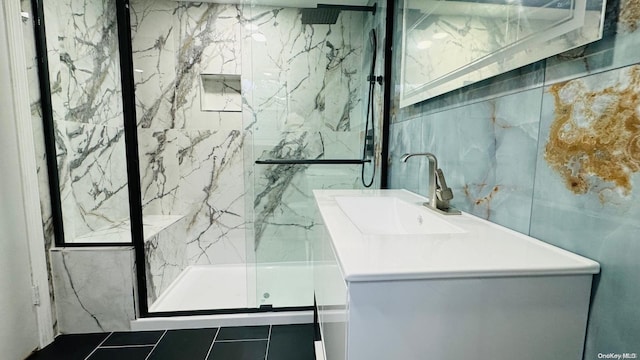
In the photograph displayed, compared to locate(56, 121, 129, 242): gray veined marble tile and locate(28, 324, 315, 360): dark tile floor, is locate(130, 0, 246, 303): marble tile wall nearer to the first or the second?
locate(56, 121, 129, 242): gray veined marble tile

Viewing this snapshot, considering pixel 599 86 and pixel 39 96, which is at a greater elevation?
pixel 39 96

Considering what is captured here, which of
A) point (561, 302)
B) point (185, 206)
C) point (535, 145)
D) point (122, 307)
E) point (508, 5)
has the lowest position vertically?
point (122, 307)

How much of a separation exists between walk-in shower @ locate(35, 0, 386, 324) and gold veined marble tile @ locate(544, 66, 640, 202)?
1.21 meters

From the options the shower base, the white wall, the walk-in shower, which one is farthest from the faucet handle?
the white wall

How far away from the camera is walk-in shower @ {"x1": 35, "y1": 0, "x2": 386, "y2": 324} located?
73.4 inches

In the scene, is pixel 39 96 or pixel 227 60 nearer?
pixel 39 96

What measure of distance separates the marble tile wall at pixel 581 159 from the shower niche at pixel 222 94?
2.16 metres

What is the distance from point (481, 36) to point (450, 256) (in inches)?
30.1

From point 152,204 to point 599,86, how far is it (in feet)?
9.76

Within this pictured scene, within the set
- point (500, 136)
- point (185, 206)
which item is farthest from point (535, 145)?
point (185, 206)

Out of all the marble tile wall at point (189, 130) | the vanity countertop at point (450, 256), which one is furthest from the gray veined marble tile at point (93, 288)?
the vanity countertop at point (450, 256)

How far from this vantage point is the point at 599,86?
61 centimetres

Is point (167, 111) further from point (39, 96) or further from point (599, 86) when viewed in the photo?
point (599, 86)

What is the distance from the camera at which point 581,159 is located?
2.12 feet
